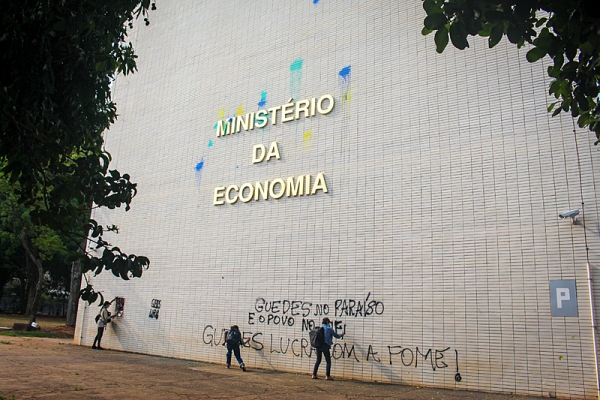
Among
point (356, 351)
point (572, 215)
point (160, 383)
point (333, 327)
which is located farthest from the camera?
point (333, 327)

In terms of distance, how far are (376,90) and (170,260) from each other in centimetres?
789

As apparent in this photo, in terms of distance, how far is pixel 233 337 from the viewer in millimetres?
11969

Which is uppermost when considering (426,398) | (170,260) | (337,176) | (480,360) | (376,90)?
(376,90)

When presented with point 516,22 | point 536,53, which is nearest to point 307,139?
point 536,53

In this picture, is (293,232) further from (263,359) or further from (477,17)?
(477,17)

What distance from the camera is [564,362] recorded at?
8742mm

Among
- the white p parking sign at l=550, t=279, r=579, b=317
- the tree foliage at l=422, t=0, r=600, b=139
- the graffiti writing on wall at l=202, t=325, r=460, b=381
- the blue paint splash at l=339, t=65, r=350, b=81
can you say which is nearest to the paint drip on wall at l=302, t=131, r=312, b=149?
the blue paint splash at l=339, t=65, r=350, b=81

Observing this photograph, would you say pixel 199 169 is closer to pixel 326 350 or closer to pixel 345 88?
pixel 345 88

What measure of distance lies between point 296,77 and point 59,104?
850 centimetres

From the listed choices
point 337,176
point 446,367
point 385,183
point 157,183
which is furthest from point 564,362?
point 157,183

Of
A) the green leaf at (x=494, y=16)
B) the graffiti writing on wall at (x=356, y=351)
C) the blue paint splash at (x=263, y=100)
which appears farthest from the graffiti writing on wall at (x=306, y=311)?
the green leaf at (x=494, y=16)

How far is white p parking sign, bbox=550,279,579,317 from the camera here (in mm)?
8930

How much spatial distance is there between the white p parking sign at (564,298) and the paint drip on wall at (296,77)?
26.3 feet

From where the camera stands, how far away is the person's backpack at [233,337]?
11.9 meters
